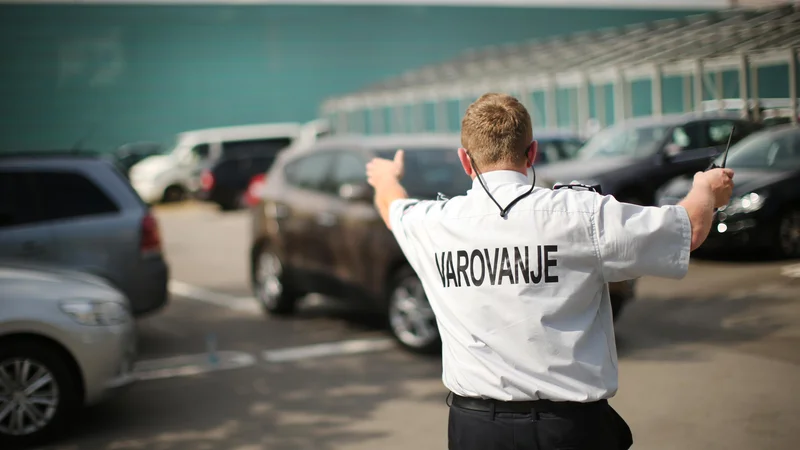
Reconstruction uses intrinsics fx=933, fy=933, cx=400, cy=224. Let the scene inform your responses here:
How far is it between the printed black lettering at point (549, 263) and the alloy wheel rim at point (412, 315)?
492 cm

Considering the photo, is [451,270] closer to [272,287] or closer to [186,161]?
[272,287]

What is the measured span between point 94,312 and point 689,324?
146 inches

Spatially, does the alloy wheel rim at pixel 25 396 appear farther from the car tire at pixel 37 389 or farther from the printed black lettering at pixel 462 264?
the printed black lettering at pixel 462 264

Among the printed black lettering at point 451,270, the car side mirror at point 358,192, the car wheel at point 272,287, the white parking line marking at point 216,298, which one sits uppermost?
the printed black lettering at point 451,270

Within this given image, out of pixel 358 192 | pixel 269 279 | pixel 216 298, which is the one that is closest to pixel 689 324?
pixel 358 192

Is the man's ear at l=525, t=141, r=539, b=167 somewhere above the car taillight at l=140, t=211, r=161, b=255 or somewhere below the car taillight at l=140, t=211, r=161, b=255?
above

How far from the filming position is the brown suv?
7.70 metres

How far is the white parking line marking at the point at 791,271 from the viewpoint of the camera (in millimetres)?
3396

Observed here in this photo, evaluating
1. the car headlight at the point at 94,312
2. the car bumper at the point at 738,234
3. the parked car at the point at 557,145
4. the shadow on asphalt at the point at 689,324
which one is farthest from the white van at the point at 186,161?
the car bumper at the point at 738,234

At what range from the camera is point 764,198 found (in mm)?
3539

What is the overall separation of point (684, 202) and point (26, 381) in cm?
464

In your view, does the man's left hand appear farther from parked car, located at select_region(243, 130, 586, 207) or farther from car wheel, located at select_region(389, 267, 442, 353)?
parked car, located at select_region(243, 130, 586, 207)

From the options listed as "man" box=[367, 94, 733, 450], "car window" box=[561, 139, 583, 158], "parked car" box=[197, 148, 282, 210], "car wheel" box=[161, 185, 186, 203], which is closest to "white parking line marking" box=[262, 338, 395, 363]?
"man" box=[367, 94, 733, 450]

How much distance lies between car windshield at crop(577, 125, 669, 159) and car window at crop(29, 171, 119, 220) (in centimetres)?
449
